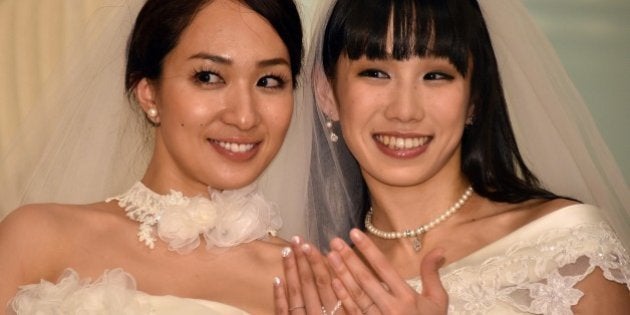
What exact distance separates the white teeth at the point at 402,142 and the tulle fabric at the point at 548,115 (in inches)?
12.3

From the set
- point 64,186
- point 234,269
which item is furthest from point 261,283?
point 64,186

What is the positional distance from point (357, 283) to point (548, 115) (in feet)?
2.83

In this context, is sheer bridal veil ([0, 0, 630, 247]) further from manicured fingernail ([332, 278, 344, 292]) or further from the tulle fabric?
manicured fingernail ([332, 278, 344, 292])

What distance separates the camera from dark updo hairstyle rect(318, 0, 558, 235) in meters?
2.95

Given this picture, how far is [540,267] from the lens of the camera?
110 inches

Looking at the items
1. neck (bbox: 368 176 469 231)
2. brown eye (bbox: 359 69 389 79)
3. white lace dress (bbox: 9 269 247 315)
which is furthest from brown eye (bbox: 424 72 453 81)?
white lace dress (bbox: 9 269 247 315)

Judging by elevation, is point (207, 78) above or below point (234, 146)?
above

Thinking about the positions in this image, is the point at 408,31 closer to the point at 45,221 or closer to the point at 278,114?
the point at 278,114

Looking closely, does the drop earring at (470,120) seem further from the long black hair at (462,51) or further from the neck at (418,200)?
the neck at (418,200)

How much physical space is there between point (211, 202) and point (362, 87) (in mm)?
495

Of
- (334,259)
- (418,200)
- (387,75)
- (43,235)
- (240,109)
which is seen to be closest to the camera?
(334,259)

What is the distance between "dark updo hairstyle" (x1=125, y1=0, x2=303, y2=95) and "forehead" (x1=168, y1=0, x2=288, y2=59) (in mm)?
17

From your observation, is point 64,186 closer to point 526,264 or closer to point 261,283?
point 261,283

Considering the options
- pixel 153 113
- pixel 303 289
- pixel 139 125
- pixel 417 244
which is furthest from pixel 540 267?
pixel 139 125
